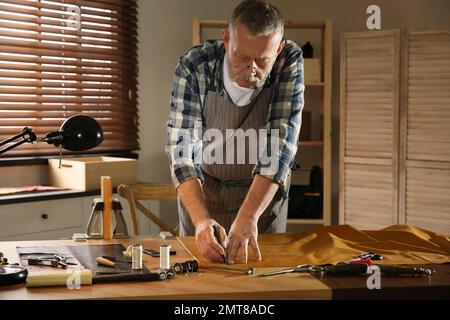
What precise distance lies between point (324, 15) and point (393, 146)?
1.23m

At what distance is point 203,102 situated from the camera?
99.8 inches

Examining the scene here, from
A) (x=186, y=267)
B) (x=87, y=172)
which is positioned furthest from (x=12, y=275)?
(x=87, y=172)

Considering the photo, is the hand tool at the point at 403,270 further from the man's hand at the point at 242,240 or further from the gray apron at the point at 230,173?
the gray apron at the point at 230,173

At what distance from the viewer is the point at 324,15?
521 centimetres

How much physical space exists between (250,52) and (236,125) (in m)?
0.55

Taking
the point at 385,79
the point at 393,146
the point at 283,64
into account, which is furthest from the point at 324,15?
the point at 283,64

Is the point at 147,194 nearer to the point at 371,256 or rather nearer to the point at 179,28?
the point at 371,256

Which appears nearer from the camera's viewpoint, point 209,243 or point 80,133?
point 80,133

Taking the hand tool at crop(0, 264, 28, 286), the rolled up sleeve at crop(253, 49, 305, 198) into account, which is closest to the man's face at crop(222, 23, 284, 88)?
the rolled up sleeve at crop(253, 49, 305, 198)

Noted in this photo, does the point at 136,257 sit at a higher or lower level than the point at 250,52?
lower

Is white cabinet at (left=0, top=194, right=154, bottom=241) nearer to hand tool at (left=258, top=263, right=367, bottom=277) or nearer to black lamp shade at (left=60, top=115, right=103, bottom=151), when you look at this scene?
black lamp shade at (left=60, top=115, right=103, bottom=151)

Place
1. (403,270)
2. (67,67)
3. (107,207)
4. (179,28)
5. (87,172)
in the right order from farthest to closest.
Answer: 1. (179,28)
2. (67,67)
3. (87,172)
4. (107,207)
5. (403,270)

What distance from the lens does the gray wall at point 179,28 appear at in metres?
4.85
